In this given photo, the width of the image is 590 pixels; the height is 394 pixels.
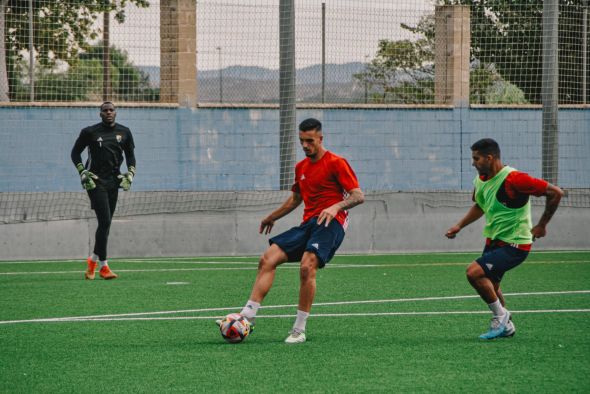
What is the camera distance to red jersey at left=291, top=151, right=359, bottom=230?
27.8ft

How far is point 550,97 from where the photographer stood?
18406 millimetres

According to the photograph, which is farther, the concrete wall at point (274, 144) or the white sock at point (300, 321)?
the concrete wall at point (274, 144)

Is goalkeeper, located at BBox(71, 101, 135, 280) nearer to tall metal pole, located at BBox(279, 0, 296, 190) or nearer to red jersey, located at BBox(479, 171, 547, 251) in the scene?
tall metal pole, located at BBox(279, 0, 296, 190)

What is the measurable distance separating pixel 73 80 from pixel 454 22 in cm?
693

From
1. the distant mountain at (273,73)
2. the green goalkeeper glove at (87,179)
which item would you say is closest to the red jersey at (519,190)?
the green goalkeeper glove at (87,179)

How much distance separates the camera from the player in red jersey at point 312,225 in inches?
325

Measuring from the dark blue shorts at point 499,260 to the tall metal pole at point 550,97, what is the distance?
1024 cm

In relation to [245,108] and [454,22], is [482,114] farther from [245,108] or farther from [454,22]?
[245,108]

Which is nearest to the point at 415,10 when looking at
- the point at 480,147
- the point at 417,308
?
the point at 417,308

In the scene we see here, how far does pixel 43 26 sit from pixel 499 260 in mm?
12034

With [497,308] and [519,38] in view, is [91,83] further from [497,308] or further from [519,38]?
[497,308]

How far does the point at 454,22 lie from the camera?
19.7 metres

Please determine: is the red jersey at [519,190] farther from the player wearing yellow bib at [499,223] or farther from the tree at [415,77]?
the tree at [415,77]

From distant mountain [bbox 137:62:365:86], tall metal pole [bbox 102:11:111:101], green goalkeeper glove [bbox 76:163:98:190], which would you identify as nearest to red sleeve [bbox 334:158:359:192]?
green goalkeeper glove [bbox 76:163:98:190]
